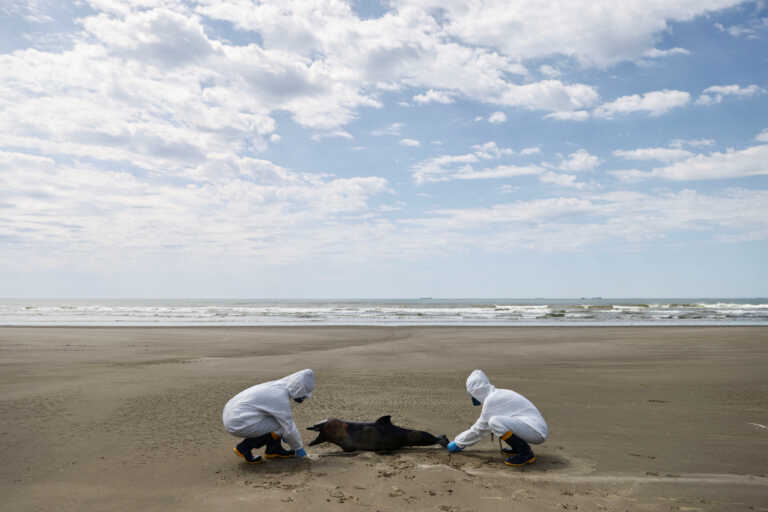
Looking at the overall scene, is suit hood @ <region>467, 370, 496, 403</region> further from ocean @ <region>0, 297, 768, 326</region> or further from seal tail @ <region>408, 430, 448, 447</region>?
ocean @ <region>0, 297, 768, 326</region>

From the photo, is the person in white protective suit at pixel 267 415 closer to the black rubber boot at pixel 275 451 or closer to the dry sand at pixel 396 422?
the black rubber boot at pixel 275 451

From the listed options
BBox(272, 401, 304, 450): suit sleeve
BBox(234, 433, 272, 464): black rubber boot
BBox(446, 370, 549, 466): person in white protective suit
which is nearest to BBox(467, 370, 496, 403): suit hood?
BBox(446, 370, 549, 466): person in white protective suit

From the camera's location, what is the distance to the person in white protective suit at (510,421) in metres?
6.14

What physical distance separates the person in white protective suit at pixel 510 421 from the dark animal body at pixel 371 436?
777 millimetres

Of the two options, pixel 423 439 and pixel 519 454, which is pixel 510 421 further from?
pixel 423 439

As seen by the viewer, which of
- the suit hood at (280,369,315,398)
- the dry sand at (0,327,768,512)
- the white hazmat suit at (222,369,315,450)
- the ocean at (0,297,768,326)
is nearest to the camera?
the dry sand at (0,327,768,512)

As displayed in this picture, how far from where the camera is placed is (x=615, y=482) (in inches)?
228

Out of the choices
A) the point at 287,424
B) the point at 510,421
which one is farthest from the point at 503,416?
the point at 287,424

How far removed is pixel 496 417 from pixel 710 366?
41.4 ft

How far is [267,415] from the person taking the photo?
6055 mm

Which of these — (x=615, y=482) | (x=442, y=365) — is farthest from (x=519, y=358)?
(x=615, y=482)

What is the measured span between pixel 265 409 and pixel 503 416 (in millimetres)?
2940

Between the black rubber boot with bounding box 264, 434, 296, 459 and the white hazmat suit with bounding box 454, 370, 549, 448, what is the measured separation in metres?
2.33

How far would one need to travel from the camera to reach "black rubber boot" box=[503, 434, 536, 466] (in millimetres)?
6207
